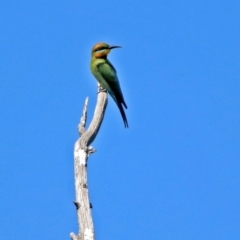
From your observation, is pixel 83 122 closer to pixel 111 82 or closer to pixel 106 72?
pixel 111 82

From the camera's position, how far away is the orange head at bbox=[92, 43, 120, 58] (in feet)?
27.1

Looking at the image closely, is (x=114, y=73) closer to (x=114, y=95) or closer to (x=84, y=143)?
(x=114, y=95)

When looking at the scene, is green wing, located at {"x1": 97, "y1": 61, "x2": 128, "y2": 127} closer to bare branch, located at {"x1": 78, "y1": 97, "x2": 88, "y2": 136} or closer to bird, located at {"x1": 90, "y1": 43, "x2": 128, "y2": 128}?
bird, located at {"x1": 90, "y1": 43, "x2": 128, "y2": 128}

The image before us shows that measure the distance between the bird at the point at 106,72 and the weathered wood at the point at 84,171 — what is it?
5.40 feet

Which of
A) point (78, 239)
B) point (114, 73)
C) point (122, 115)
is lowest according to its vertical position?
point (78, 239)

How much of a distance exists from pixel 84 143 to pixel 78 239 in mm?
859

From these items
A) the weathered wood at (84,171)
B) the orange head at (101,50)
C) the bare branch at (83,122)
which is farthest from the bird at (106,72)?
the bare branch at (83,122)

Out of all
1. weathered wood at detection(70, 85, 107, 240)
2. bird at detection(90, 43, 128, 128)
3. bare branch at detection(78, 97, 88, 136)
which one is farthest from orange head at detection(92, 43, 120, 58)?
bare branch at detection(78, 97, 88, 136)

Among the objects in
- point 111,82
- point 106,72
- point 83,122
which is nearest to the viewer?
point 83,122

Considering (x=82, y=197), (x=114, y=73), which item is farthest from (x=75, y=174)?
(x=114, y=73)

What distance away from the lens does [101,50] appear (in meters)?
8.39

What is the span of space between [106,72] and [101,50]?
0.28 metres

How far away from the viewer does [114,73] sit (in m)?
8.53

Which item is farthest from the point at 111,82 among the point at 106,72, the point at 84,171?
the point at 84,171
